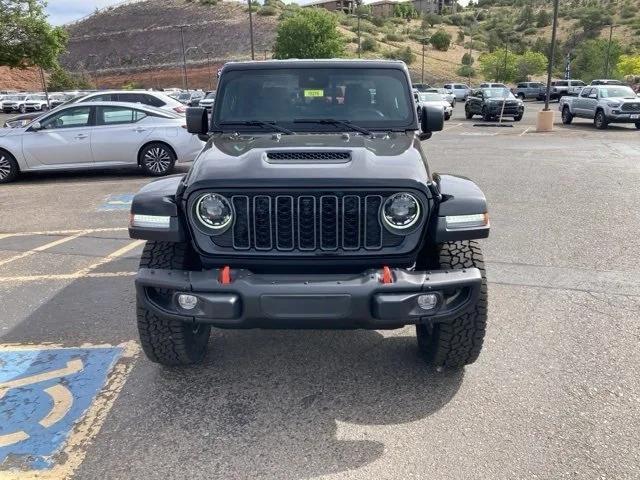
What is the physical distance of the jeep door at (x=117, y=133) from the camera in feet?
36.3

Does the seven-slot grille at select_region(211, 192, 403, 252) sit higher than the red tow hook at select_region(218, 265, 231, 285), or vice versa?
the seven-slot grille at select_region(211, 192, 403, 252)

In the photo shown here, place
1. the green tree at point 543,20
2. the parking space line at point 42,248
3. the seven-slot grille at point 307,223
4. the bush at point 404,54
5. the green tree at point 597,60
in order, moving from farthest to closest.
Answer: the green tree at point 543,20
the bush at point 404,54
the green tree at point 597,60
the parking space line at point 42,248
the seven-slot grille at point 307,223

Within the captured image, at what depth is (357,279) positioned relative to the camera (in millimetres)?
2941

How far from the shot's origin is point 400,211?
3.11 meters

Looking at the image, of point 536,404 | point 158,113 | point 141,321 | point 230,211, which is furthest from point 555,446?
point 158,113

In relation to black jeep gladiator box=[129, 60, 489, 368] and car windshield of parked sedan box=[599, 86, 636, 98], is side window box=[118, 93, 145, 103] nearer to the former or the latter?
black jeep gladiator box=[129, 60, 489, 368]

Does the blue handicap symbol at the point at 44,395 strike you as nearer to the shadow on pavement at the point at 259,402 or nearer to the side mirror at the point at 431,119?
the shadow on pavement at the point at 259,402

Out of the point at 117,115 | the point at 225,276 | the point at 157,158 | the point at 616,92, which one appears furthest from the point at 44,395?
the point at 616,92

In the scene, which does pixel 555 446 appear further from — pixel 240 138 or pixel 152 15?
pixel 152 15

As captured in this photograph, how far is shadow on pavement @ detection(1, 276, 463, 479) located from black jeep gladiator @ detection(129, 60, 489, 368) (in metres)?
0.24

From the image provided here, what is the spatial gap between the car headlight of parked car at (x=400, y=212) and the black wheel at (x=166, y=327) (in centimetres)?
116

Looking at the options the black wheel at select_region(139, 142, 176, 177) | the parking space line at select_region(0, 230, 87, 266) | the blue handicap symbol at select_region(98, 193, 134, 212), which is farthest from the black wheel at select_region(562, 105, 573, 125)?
the parking space line at select_region(0, 230, 87, 266)

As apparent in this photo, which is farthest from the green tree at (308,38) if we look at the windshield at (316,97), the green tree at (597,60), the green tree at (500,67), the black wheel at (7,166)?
the windshield at (316,97)

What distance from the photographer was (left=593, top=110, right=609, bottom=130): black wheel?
2154cm
